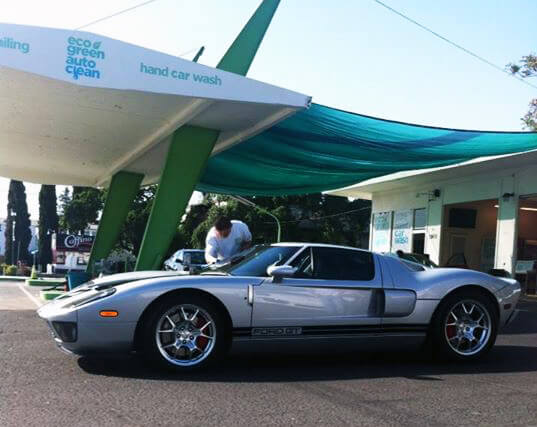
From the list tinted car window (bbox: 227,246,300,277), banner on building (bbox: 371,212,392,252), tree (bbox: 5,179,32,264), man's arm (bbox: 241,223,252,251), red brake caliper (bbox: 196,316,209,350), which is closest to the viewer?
red brake caliper (bbox: 196,316,209,350)

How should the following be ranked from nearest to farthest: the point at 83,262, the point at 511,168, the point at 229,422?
the point at 229,422 < the point at 511,168 < the point at 83,262

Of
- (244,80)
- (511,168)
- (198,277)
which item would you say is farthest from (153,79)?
(511,168)

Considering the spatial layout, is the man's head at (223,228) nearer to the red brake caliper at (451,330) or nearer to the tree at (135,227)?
the red brake caliper at (451,330)

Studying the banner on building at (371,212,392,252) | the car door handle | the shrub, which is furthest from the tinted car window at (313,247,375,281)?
the shrub

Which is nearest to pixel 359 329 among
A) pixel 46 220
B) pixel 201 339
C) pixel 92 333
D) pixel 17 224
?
pixel 201 339

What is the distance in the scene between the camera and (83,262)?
31938 mm

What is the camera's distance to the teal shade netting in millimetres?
12844

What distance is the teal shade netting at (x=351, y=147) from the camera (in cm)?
1284

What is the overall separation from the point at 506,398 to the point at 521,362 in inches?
74.9

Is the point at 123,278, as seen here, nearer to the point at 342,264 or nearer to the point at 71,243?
the point at 342,264

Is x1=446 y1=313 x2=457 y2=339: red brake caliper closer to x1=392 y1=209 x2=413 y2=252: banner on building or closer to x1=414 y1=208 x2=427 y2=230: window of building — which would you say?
x1=414 y1=208 x2=427 y2=230: window of building

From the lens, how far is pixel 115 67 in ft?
28.9

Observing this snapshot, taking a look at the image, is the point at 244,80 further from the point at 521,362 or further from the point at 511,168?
the point at 511,168

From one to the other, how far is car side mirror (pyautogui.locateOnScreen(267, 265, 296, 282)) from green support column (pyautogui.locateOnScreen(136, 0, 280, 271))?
5.62 meters
